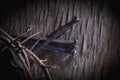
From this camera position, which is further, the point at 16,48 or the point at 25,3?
the point at 25,3

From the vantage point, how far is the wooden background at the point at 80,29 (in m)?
1.31

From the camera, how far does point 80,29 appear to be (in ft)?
4.35

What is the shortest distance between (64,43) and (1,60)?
45cm

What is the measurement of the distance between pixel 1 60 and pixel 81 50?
546mm

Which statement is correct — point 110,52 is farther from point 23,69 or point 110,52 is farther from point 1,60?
point 1,60

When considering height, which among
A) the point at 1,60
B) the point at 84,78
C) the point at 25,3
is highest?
the point at 25,3

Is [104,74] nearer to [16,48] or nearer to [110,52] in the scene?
[110,52]

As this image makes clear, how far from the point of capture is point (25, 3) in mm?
1362

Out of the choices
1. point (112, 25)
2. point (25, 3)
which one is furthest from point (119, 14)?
point (25, 3)

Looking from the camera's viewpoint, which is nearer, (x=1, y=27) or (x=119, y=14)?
(x=119, y=14)

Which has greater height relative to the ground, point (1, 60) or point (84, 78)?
point (1, 60)

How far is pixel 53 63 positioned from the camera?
138 cm

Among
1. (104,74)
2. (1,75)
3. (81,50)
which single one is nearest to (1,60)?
(1,75)

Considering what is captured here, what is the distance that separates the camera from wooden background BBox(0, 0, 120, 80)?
1306mm
